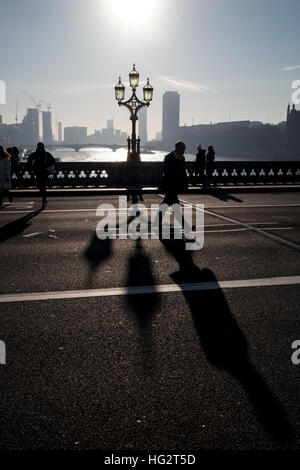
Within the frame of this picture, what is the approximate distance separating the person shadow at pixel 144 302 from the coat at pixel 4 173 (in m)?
6.94

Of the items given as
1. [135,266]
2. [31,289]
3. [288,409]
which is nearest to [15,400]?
[288,409]

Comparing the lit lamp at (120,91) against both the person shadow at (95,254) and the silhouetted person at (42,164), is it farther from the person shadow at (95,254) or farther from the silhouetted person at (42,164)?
the person shadow at (95,254)

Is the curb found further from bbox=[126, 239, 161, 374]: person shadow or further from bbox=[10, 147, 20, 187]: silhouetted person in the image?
bbox=[126, 239, 161, 374]: person shadow

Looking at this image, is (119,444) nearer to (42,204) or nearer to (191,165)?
(42,204)

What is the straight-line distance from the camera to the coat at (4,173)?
1305cm

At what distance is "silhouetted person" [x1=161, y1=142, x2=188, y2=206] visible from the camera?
33.0 feet

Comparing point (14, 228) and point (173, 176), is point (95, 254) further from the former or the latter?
point (173, 176)

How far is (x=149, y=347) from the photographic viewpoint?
3.90 m

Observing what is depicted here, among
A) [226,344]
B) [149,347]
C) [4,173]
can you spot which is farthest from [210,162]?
[149,347]

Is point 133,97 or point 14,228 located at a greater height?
point 133,97

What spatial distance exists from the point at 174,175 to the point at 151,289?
16.7 ft

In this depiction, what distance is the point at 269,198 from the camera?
16.4m
